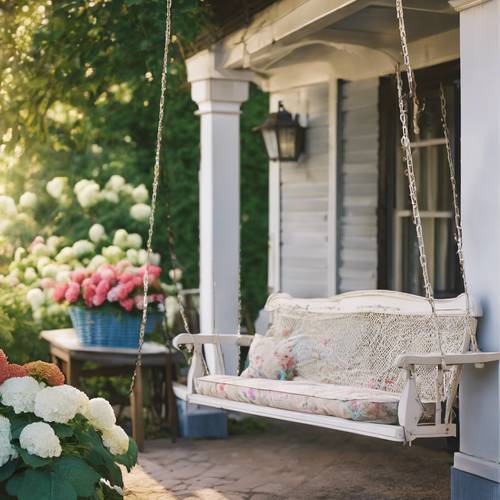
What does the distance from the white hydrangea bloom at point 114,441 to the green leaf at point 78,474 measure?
325 millimetres

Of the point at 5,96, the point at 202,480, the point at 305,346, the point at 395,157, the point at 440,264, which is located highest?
the point at 5,96


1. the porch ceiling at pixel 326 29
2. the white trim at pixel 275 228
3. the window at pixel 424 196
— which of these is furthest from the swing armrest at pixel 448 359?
the white trim at pixel 275 228

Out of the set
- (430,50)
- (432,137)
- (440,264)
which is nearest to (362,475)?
(440,264)

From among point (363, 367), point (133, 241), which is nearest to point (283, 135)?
point (133, 241)

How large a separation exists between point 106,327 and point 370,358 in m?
2.10

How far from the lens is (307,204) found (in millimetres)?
8164

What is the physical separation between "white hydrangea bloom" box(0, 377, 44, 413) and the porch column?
185 centimetres

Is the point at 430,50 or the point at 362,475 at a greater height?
the point at 430,50

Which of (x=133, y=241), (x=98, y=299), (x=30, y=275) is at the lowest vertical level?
(x=98, y=299)

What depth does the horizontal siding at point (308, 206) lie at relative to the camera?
796 centimetres

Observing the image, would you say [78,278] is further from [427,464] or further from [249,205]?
[249,205]

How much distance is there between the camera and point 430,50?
262 inches

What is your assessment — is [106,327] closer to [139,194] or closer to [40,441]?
[139,194]

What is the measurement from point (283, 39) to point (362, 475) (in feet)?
8.27
